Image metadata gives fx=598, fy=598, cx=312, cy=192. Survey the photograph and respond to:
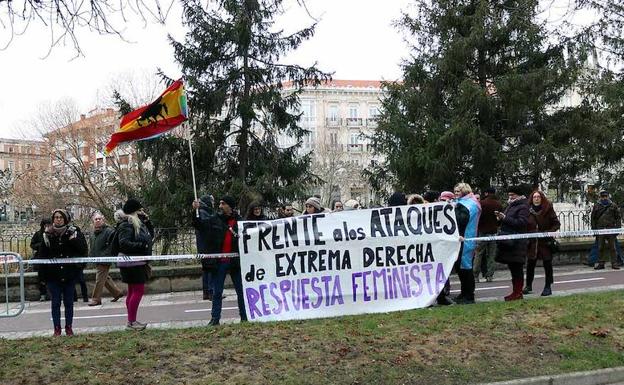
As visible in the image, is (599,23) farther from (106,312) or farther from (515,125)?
(106,312)

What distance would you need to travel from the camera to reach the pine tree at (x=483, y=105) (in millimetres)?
17109

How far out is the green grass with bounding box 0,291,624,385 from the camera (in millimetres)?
5691

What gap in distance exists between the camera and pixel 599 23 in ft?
46.1

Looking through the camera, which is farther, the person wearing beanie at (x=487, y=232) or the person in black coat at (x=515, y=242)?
the person wearing beanie at (x=487, y=232)

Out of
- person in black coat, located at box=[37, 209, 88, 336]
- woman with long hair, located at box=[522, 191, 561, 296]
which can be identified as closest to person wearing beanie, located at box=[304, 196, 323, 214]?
woman with long hair, located at box=[522, 191, 561, 296]

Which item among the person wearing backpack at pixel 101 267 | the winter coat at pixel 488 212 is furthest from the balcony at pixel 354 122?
the person wearing backpack at pixel 101 267

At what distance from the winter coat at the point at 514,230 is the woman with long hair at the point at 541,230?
1.05ft

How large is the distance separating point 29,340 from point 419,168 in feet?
43.4

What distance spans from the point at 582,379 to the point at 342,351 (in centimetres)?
241

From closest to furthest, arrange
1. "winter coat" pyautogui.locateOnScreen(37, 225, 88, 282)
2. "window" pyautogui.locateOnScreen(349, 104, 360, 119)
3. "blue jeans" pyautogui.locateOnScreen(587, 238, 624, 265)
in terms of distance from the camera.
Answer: "winter coat" pyautogui.locateOnScreen(37, 225, 88, 282), "blue jeans" pyautogui.locateOnScreen(587, 238, 624, 265), "window" pyautogui.locateOnScreen(349, 104, 360, 119)

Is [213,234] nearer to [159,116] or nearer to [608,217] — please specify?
[159,116]

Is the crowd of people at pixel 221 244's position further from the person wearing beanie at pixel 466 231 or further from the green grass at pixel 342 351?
the green grass at pixel 342 351

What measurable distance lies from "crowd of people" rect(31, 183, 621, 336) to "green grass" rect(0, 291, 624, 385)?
1.00 meters

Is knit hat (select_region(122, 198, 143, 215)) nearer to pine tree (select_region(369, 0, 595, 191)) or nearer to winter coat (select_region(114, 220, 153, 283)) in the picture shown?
winter coat (select_region(114, 220, 153, 283))
